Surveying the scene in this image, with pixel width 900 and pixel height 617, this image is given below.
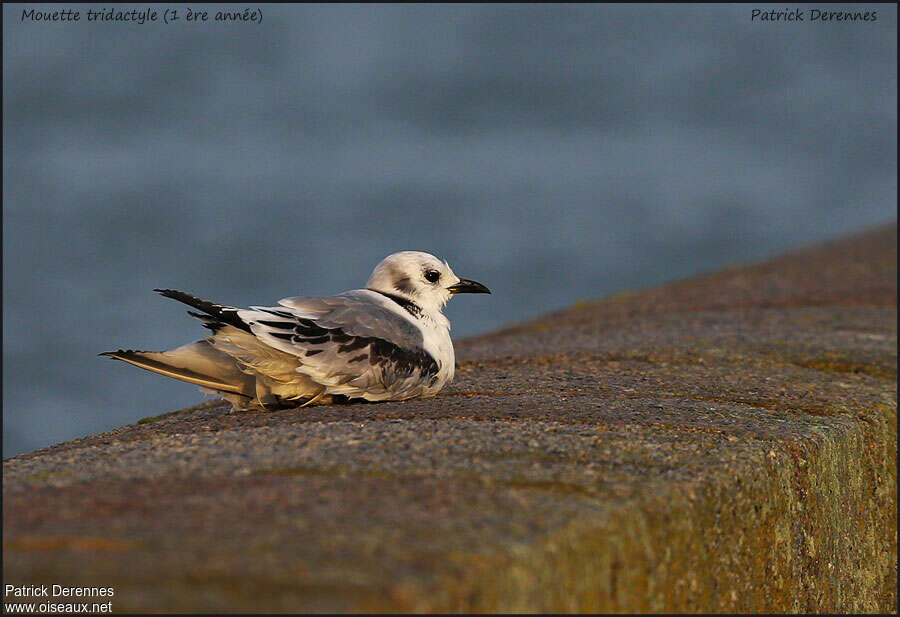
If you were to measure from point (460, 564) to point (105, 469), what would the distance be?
166 centimetres

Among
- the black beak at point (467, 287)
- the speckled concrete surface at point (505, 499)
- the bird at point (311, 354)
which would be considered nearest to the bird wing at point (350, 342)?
the bird at point (311, 354)

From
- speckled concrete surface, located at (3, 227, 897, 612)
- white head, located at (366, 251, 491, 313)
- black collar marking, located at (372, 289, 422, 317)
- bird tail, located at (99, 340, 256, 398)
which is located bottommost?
speckled concrete surface, located at (3, 227, 897, 612)

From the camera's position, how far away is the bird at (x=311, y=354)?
4805 mm

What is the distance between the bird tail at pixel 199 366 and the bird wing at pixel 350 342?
0.37 meters

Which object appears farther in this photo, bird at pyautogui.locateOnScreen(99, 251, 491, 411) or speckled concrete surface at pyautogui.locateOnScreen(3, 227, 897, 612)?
bird at pyautogui.locateOnScreen(99, 251, 491, 411)

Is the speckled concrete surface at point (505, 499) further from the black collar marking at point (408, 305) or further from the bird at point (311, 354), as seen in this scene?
the black collar marking at point (408, 305)

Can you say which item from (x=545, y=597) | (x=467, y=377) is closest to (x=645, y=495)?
(x=545, y=597)

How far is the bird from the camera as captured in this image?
15.8 ft

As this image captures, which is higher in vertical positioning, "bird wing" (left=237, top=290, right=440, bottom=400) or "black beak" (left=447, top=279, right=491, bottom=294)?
"black beak" (left=447, top=279, right=491, bottom=294)

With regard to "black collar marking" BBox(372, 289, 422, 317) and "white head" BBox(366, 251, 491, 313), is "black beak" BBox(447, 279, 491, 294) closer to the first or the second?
"white head" BBox(366, 251, 491, 313)

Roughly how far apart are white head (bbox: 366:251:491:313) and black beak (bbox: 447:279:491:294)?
0.24 ft

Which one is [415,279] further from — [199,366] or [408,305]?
[199,366]

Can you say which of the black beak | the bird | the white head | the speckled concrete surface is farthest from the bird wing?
the black beak

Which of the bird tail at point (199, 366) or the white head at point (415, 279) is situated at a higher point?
the white head at point (415, 279)
